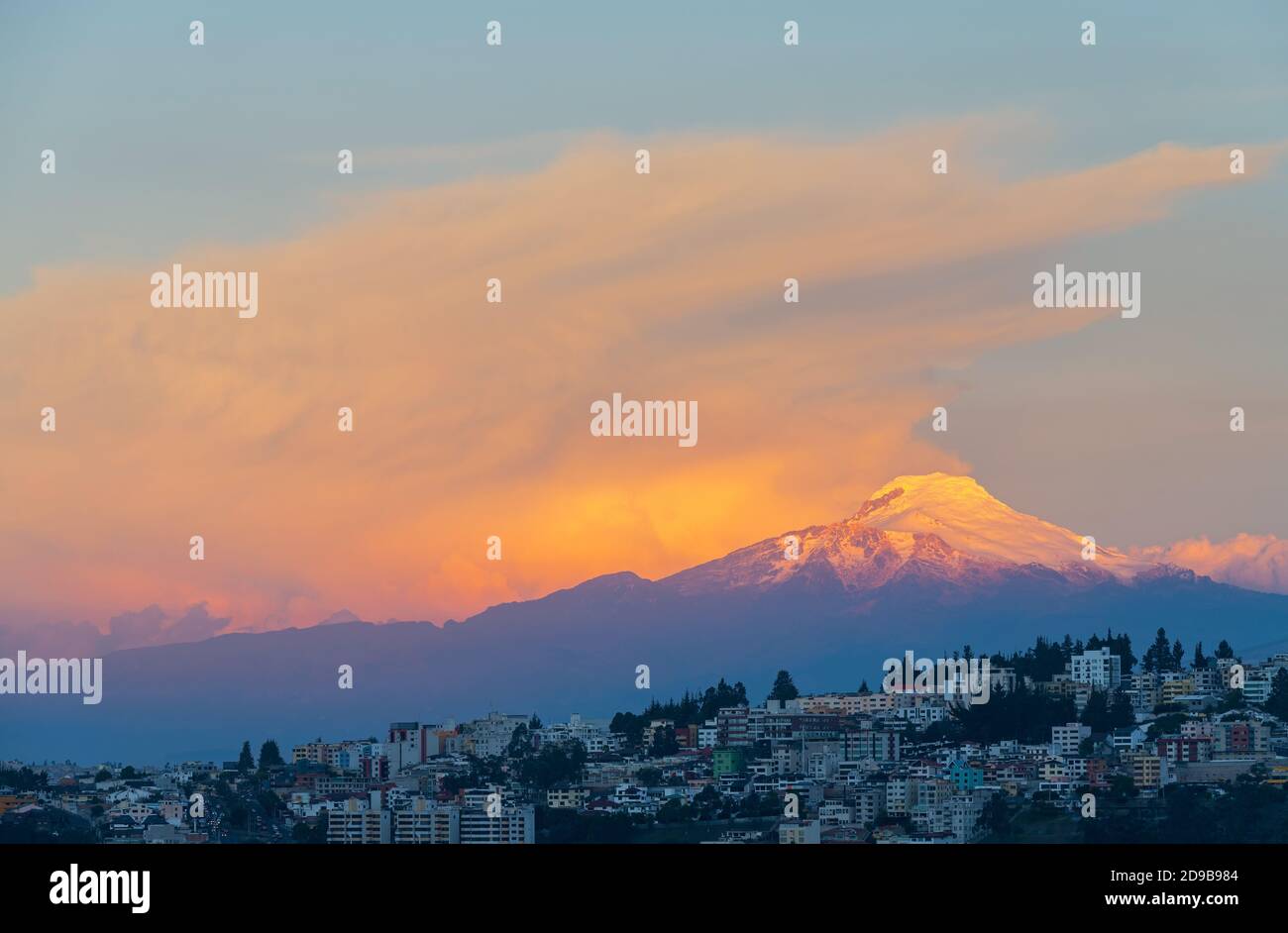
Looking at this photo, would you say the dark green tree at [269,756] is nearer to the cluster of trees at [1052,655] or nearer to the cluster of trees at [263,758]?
the cluster of trees at [263,758]

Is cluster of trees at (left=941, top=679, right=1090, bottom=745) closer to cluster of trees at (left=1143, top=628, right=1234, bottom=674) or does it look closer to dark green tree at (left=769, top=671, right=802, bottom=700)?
cluster of trees at (left=1143, top=628, right=1234, bottom=674)

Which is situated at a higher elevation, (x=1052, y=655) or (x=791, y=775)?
(x=1052, y=655)

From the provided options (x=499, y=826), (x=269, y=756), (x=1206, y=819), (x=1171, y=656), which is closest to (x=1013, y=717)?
(x=1206, y=819)

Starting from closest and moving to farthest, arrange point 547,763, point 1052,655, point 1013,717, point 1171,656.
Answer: point 1013,717, point 547,763, point 1052,655, point 1171,656

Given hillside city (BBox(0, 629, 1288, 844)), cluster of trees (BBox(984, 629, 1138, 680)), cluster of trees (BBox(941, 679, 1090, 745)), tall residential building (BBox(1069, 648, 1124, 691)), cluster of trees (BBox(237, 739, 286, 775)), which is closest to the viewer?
hillside city (BBox(0, 629, 1288, 844))

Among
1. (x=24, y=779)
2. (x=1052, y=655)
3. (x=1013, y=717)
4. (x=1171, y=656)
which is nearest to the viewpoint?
(x=1013, y=717)

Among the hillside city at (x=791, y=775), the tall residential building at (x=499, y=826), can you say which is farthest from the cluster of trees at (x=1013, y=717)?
the tall residential building at (x=499, y=826)

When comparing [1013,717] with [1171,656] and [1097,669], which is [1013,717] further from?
[1171,656]

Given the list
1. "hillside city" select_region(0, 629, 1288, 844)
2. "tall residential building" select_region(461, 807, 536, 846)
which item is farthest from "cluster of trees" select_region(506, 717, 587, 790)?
"tall residential building" select_region(461, 807, 536, 846)

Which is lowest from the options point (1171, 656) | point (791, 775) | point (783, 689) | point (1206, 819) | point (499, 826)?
point (1206, 819)
